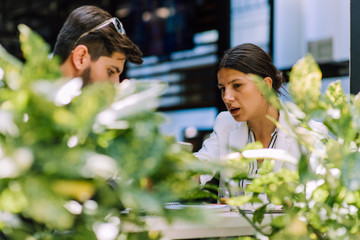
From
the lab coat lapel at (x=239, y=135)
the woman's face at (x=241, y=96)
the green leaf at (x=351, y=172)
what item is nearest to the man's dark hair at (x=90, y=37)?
the woman's face at (x=241, y=96)

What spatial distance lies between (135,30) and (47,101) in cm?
524

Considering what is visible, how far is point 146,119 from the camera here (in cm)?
55

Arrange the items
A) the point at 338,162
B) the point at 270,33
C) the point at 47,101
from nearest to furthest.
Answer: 1. the point at 47,101
2. the point at 338,162
3. the point at 270,33

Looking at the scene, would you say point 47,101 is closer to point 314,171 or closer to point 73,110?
point 73,110

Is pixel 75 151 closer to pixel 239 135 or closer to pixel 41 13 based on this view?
pixel 239 135

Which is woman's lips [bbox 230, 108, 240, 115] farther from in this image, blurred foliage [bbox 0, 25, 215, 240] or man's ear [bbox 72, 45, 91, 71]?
blurred foliage [bbox 0, 25, 215, 240]

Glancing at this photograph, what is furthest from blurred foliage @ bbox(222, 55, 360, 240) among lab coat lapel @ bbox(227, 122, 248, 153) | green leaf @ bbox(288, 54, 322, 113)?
lab coat lapel @ bbox(227, 122, 248, 153)

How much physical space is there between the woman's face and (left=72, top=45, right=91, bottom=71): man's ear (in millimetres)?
839

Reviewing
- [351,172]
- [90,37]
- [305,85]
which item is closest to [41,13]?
[90,37]

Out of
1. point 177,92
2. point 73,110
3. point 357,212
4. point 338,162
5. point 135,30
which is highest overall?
point 73,110

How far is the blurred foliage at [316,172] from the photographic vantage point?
668 mm

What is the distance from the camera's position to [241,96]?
8.75ft

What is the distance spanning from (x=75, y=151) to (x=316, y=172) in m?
0.37

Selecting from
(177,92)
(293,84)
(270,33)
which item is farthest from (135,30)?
(293,84)
